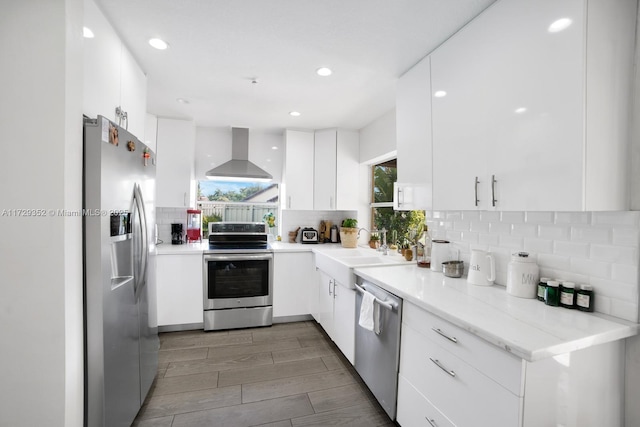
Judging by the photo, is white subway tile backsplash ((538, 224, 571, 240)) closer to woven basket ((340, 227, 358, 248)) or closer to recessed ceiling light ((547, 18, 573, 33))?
recessed ceiling light ((547, 18, 573, 33))

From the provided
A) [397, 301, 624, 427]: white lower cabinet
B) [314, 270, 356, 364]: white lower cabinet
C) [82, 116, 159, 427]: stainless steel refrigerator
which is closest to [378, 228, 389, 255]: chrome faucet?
[314, 270, 356, 364]: white lower cabinet

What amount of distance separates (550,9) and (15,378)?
8.78 ft

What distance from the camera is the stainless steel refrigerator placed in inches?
52.1

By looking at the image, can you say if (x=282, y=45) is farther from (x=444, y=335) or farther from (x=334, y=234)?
(x=334, y=234)

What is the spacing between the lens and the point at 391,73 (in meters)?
2.18

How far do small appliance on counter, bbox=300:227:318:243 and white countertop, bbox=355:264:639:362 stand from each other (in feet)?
6.91

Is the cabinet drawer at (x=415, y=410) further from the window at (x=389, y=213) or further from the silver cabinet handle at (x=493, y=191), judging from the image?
the window at (x=389, y=213)

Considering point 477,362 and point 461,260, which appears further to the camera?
point 461,260

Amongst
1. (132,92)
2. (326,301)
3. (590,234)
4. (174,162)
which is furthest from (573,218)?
(174,162)

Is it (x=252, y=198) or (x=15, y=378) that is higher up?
(x=252, y=198)

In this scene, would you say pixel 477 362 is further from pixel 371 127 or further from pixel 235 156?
pixel 235 156

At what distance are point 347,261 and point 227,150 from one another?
2341 millimetres

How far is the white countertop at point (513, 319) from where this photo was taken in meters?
1.02

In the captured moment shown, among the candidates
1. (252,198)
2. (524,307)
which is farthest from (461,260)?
(252,198)
